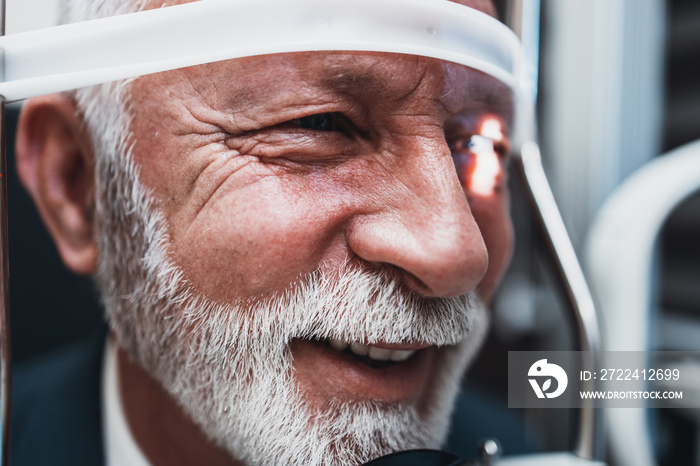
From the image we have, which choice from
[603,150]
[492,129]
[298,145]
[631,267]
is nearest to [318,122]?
[298,145]

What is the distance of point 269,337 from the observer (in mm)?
548

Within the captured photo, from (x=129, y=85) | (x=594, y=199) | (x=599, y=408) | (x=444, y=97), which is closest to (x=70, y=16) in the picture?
(x=129, y=85)

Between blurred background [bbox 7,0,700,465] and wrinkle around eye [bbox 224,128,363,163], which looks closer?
wrinkle around eye [bbox 224,128,363,163]

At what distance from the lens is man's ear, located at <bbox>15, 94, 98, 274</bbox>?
70 centimetres

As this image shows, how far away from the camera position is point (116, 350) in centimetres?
88

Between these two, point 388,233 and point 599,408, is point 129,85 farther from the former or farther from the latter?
point 599,408

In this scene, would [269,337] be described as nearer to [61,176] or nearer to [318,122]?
[318,122]

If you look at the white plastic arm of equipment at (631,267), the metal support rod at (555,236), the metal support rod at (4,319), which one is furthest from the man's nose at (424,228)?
the white plastic arm of equipment at (631,267)

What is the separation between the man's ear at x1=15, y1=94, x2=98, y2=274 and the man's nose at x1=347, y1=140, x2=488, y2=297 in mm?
407

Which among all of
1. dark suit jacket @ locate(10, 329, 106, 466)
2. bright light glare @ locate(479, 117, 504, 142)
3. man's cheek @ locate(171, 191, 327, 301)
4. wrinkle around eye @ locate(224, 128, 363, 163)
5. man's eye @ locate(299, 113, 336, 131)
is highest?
bright light glare @ locate(479, 117, 504, 142)

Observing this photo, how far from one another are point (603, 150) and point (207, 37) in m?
1.13

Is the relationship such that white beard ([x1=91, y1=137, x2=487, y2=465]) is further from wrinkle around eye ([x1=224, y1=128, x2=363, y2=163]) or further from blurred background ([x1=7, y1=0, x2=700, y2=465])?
blurred background ([x1=7, y1=0, x2=700, y2=465])

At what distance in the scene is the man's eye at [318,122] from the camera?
552 mm

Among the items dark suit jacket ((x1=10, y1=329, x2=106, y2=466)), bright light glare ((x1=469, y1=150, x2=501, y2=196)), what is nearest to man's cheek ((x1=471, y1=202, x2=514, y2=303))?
bright light glare ((x1=469, y1=150, x2=501, y2=196))
